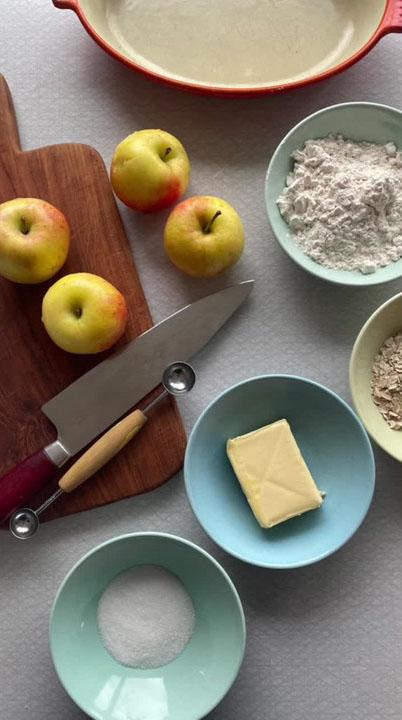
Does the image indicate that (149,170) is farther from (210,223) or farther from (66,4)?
(66,4)

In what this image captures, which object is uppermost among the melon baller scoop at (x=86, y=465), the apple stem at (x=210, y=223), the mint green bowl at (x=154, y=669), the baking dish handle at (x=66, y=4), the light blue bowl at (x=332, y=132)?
the baking dish handle at (x=66, y=4)

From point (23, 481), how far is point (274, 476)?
0.27 metres

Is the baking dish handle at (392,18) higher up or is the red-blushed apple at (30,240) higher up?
the red-blushed apple at (30,240)

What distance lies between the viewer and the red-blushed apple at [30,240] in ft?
2.90

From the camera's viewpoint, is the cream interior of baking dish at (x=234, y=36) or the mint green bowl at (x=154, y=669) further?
the cream interior of baking dish at (x=234, y=36)

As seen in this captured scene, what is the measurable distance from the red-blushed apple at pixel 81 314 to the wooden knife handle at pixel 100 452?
89 millimetres

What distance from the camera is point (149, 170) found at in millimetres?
906

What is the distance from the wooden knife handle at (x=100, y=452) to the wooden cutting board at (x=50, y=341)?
0.08 ft

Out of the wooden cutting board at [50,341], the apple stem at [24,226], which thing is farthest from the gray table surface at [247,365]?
the apple stem at [24,226]

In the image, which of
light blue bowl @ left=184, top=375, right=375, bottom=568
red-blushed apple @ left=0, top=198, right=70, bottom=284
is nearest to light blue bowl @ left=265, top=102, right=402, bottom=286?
light blue bowl @ left=184, top=375, right=375, bottom=568

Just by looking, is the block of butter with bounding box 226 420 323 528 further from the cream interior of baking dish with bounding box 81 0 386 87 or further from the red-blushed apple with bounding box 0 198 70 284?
the cream interior of baking dish with bounding box 81 0 386 87

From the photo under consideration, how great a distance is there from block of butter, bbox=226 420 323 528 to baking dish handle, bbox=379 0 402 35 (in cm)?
47

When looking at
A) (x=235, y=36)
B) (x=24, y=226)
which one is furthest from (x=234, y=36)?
(x=24, y=226)

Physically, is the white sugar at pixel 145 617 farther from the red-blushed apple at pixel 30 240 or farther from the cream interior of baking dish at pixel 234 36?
the cream interior of baking dish at pixel 234 36
